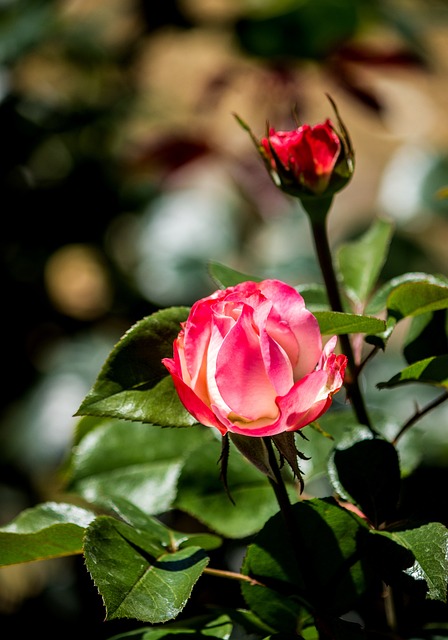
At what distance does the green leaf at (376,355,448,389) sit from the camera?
369 mm

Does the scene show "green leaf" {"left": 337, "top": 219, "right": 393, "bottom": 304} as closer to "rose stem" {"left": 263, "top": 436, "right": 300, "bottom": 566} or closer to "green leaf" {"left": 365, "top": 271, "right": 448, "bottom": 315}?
"green leaf" {"left": 365, "top": 271, "right": 448, "bottom": 315}

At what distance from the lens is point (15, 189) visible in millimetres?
1080

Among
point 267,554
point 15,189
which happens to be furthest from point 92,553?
point 15,189

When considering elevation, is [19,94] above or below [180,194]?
above

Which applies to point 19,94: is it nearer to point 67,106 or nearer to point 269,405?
point 67,106

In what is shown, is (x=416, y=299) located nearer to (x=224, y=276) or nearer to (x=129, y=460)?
(x=224, y=276)

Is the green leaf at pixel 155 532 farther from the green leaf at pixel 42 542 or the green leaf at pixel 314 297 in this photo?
the green leaf at pixel 314 297

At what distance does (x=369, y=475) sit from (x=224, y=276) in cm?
11

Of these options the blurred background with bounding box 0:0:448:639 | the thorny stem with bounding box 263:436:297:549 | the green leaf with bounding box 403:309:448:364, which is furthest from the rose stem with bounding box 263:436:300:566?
the blurred background with bounding box 0:0:448:639

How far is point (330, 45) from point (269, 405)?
85cm

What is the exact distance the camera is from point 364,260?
484 mm

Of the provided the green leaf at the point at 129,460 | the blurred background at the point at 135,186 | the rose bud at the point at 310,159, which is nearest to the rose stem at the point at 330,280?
the rose bud at the point at 310,159

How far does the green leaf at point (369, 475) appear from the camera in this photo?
37 centimetres

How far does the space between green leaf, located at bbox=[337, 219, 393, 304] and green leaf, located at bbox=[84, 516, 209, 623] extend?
0.58 feet
